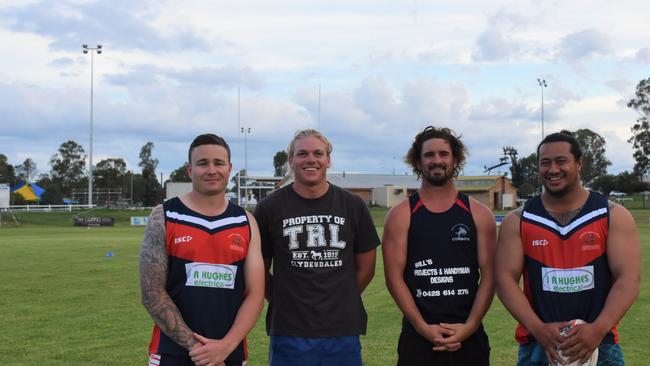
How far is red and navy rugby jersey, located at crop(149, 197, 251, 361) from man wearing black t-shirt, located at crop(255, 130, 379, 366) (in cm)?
48

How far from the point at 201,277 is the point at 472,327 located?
1933 mm

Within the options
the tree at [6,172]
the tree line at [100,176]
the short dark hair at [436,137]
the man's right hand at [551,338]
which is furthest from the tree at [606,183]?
the man's right hand at [551,338]

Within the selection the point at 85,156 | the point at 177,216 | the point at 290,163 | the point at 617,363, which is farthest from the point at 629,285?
the point at 85,156

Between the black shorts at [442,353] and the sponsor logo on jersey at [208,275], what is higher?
the sponsor logo on jersey at [208,275]

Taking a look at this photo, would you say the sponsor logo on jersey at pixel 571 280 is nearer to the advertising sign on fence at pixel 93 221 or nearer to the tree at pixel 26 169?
the advertising sign on fence at pixel 93 221

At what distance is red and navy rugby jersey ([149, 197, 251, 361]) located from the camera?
4652 mm

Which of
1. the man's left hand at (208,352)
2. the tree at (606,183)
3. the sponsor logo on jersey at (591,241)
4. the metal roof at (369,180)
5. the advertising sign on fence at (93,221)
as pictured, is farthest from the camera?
the metal roof at (369,180)

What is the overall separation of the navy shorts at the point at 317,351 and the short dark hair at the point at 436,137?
4.75 feet

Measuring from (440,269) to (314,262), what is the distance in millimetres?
917

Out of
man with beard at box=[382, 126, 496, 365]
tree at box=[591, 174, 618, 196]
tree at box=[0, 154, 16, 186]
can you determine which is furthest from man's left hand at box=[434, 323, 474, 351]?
tree at box=[0, 154, 16, 186]

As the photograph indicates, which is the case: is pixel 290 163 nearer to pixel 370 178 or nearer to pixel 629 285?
pixel 629 285

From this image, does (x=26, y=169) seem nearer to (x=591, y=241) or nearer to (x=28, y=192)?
(x=28, y=192)

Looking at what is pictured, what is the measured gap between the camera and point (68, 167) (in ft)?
370

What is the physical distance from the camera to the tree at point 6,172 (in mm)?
112125
